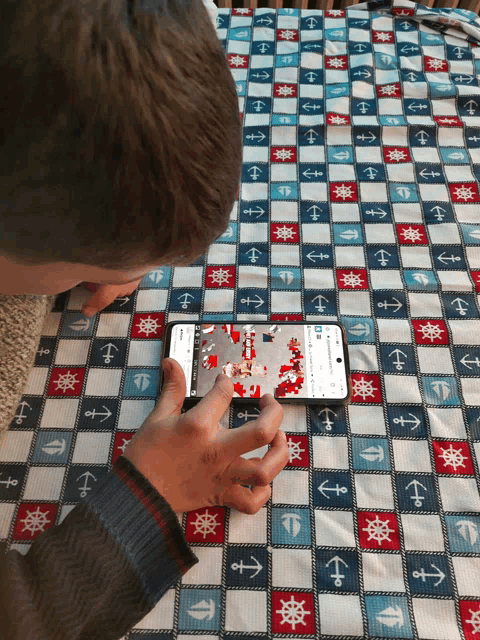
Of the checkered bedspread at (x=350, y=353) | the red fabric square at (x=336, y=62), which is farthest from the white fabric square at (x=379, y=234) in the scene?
the red fabric square at (x=336, y=62)

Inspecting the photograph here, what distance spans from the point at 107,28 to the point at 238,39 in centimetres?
74

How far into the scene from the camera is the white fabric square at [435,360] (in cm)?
59

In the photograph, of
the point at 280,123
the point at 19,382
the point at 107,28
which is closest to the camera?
the point at 107,28

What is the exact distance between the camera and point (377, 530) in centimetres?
50

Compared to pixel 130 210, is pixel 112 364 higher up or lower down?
lower down

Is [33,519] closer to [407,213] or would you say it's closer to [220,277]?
[220,277]

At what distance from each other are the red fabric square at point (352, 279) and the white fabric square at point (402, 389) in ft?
0.40

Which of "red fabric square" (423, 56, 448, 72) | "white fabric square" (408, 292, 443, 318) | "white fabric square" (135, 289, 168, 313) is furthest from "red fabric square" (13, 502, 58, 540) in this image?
"red fabric square" (423, 56, 448, 72)

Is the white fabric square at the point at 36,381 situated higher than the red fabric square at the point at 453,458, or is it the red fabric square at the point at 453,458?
the red fabric square at the point at 453,458

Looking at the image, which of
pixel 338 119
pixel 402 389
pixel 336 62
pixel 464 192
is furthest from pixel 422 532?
pixel 336 62

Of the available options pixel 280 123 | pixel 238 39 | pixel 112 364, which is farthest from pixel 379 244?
pixel 238 39

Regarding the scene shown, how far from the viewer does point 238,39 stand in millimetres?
904

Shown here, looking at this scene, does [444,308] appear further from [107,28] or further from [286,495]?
[107,28]

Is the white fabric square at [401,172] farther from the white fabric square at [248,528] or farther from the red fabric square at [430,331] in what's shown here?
the white fabric square at [248,528]
